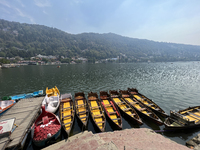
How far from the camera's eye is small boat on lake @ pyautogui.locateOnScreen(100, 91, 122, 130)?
Result: 11.8m

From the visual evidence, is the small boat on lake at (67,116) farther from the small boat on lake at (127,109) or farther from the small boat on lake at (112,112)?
the small boat on lake at (127,109)

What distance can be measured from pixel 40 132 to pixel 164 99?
85.4ft

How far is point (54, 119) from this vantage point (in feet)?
37.1

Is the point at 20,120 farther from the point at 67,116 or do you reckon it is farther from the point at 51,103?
the point at 67,116

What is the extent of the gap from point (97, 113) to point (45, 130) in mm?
6891

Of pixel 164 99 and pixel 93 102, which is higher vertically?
pixel 93 102

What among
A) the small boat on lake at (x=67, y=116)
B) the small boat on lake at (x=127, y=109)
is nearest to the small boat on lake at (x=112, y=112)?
the small boat on lake at (x=127, y=109)

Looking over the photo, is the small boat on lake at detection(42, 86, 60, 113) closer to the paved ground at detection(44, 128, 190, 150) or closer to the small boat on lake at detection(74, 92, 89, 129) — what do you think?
the small boat on lake at detection(74, 92, 89, 129)

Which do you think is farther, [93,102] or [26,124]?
[93,102]

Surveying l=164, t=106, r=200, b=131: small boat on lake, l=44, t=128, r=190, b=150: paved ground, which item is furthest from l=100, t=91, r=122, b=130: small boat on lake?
l=164, t=106, r=200, b=131: small boat on lake

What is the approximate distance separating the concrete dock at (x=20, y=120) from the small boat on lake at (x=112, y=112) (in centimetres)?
989

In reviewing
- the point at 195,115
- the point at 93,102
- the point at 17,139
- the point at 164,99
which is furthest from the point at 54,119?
the point at 164,99

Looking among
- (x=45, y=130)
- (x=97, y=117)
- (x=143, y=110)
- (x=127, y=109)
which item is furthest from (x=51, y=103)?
(x=143, y=110)

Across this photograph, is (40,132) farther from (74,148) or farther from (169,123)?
(169,123)
